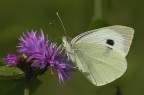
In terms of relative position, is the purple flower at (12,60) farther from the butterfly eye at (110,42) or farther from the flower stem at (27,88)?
the butterfly eye at (110,42)

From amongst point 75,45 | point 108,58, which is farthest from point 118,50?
point 75,45

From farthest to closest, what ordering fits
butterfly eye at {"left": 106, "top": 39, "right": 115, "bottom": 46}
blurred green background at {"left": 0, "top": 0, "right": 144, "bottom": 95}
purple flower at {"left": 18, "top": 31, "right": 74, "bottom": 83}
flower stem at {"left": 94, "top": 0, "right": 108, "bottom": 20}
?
1. blurred green background at {"left": 0, "top": 0, "right": 144, "bottom": 95}
2. flower stem at {"left": 94, "top": 0, "right": 108, "bottom": 20}
3. butterfly eye at {"left": 106, "top": 39, "right": 115, "bottom": 46}
4. purple flower at {"left": 18, "top": 31, "right": 74, "bottom": 83}

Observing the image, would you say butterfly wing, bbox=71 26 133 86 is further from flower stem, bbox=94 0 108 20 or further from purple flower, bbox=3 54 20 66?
flower stem, bbox=94 0 108 20

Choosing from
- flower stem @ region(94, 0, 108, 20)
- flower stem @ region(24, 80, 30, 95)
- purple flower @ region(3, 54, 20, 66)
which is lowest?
flower stem @ region(24, 80, 30, 95)

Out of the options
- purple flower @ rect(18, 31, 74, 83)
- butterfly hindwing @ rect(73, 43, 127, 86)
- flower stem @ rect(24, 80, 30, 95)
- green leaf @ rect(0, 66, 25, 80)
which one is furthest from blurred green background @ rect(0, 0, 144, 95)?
flower stem @ rect(24, 80, 30, 95)

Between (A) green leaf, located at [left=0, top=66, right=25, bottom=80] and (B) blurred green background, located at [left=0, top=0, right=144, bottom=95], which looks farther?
(B) blurred green background, located at [left=0, top=0, right=144, bottom=95]

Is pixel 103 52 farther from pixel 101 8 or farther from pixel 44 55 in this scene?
pixel 101 8
